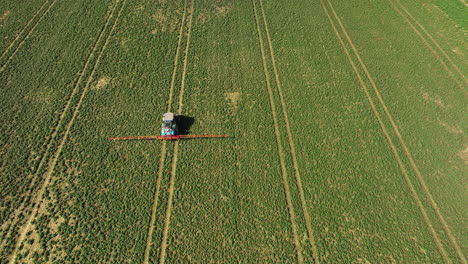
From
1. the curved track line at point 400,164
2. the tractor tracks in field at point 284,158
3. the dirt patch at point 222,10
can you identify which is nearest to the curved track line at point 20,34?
the dirt patch at point 222,10

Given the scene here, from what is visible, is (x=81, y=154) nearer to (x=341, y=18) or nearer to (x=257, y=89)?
(x=257, y=89)

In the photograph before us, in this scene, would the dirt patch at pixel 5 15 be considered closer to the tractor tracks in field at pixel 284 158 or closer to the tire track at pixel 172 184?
the tire track at pixel 172 184

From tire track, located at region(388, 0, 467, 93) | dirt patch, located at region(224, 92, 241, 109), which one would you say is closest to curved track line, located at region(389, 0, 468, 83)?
tire track, located at region(388, 0, 467, 93)

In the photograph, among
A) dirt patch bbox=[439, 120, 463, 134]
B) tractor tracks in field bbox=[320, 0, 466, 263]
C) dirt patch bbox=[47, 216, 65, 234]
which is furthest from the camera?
dirt patch bbox=[439, 120, 463, 134]

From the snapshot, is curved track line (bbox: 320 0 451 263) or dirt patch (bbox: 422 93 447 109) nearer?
curved track line (bbox: 320 0 451 263)

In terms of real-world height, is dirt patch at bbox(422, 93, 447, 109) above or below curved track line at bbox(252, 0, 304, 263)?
above

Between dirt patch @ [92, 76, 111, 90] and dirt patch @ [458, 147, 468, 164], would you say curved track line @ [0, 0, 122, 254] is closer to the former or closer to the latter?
dirt patch @ [92, 76, 111, 90]

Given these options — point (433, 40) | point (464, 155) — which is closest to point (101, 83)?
point (464, 155)

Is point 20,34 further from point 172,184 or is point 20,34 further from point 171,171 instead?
point 172,184
